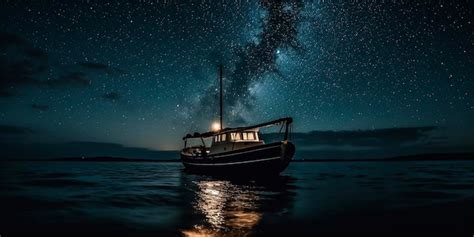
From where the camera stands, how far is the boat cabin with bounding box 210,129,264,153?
3152 cm

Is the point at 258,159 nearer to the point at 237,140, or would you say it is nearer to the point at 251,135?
the point at 237,140

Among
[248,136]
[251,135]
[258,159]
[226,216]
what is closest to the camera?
[226,216]

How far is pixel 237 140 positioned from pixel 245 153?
341 cm

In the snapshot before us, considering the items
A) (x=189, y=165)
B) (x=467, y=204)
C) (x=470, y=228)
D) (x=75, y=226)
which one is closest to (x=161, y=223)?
(x=75, y=226)

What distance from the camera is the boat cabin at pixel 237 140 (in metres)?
31.5

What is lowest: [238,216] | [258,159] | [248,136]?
[238,216]

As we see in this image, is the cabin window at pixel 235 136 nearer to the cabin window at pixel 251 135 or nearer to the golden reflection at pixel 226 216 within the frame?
the cabin window at pixel 251 135

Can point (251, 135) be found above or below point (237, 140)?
above

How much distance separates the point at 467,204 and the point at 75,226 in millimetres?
15308

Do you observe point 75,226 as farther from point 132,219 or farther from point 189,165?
point 189,165

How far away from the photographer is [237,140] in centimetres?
3195

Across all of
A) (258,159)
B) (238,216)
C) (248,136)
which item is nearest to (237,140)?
(248,136)

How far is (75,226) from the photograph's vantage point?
10625 millimetres

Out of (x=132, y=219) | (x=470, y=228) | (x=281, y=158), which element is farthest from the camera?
(x=281, y=158)
